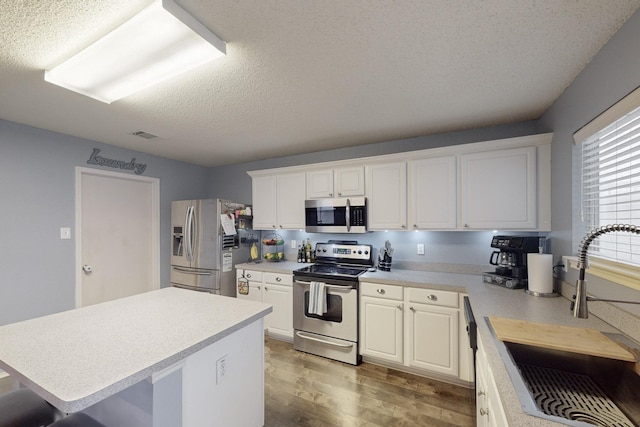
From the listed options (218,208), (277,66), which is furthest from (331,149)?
(277,66)

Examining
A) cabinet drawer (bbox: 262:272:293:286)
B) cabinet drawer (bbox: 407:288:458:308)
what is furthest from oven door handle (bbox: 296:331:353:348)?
cabinet drawer (bbox: 407:288:458:308)

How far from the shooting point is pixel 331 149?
3520mm

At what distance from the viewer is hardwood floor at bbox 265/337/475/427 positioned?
1.91m

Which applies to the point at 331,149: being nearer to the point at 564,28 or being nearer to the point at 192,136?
the point at 192,136

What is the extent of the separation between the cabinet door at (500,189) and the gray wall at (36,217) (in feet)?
13.4

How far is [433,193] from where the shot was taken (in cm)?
262

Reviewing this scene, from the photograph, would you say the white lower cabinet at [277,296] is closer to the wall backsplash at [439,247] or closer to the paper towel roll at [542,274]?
the wall backsplash at [439,247]

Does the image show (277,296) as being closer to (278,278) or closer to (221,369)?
(278,278)

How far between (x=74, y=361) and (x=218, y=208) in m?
2.51

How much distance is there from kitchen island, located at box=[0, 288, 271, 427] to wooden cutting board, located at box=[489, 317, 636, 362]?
1.29 metres

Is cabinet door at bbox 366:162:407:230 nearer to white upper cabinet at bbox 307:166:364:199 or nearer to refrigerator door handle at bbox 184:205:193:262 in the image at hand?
white upper cabinet at bbox 307:166:364:199

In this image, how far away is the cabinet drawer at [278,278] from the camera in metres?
3.06

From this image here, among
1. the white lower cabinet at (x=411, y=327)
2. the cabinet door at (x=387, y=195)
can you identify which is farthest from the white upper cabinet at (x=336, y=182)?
the white lower cabinet at (x=411, y=327)

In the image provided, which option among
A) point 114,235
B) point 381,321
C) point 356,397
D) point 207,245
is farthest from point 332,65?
point 114,235
